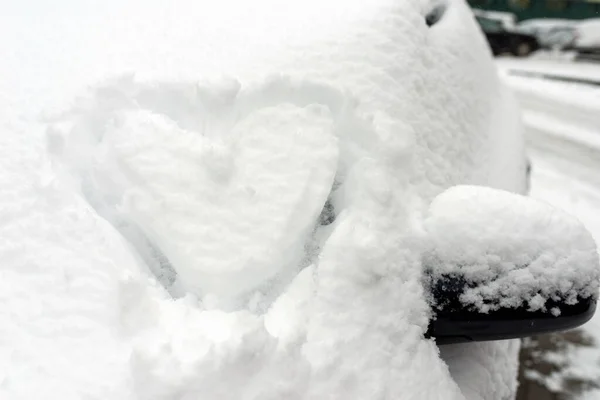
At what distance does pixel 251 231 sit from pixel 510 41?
48.3 feet

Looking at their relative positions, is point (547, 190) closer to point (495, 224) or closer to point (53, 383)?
point (495, 224)

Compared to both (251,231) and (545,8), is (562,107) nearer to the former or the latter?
(251,231)

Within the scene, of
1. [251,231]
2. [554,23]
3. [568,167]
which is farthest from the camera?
[554,23]

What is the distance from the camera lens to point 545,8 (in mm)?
17781

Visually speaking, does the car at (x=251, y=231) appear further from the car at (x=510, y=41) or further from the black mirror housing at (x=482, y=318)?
the car at (x=510, y=41)

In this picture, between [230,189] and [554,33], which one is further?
[554,33]

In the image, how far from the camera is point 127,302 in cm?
90

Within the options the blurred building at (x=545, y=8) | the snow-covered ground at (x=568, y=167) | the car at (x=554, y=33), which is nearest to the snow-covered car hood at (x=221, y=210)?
the snow-covered ground at (x=568, y=167)

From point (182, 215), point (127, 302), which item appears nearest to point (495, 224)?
point (182, 215)

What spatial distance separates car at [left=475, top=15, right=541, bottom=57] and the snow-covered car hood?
13.9 metres

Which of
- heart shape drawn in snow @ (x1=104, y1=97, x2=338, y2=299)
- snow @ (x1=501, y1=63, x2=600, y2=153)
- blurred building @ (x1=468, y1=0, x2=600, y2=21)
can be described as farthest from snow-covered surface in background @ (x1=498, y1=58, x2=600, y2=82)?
heart shape drawn in snow @ (x1=104, y1=97, x2=338, y2=299)

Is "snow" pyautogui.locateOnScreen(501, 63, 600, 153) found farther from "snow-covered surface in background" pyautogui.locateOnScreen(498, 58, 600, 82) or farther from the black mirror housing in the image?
the black mirror housing

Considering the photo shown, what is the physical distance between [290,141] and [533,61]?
43.9 feet

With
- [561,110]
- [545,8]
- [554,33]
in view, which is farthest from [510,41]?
[561,110]
